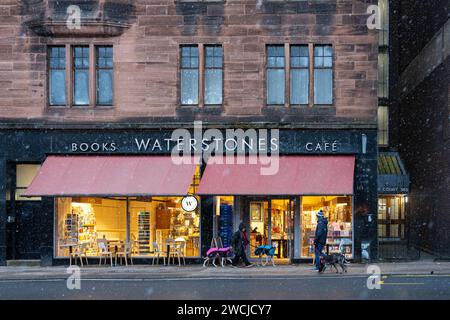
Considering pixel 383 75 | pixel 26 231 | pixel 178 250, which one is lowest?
pixel 178 250

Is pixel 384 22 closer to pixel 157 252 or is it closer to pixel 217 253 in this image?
pixel 217 253

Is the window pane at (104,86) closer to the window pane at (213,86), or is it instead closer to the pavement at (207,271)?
the window pane at (213,86)

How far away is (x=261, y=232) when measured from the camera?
1133 inches

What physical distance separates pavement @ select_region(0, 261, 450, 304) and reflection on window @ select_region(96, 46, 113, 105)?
626cm

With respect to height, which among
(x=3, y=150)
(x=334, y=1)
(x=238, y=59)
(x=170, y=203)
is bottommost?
(x=170, y=203)

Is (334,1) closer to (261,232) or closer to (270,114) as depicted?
(270,114)

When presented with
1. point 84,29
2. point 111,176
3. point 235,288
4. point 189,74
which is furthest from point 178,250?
point 84,29

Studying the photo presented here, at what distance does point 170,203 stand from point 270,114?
16.0 ft

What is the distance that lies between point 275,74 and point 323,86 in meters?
1.81

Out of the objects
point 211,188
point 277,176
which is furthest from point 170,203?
point 277,176

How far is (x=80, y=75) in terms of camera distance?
2897 centimetres

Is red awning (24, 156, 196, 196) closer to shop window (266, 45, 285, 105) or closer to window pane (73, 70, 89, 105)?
window pane (73, 70, 89, 105)

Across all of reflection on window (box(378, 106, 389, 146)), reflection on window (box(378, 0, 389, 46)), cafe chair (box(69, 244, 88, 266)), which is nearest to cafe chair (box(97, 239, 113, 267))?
cafe chair (box(69, 244, 88, 266))

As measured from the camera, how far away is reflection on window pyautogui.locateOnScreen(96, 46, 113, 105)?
1139 inches
